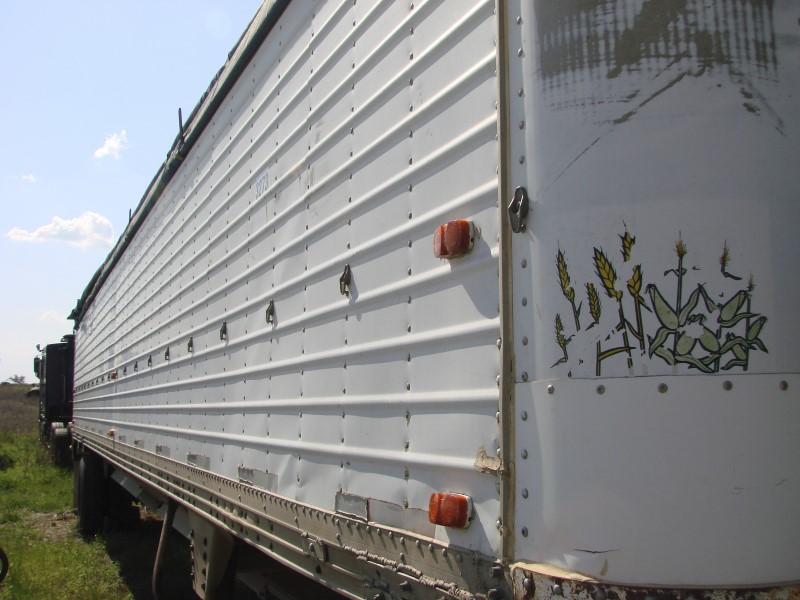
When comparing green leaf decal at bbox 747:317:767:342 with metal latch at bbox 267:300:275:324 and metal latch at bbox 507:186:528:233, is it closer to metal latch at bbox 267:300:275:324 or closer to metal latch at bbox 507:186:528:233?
metal latch at bbox 507:186:528:233

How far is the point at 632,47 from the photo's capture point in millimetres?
1833

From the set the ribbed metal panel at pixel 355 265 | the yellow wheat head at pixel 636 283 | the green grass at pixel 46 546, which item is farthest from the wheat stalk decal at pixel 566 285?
the green grass at pixel 46 546

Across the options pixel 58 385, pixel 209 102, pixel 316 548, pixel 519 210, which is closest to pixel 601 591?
pixel 519 210

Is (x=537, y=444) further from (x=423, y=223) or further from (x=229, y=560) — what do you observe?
(x=229, y=560)

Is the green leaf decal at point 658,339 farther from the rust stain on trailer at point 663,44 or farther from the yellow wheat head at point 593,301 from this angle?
the rust stain on trailer at point 663,44

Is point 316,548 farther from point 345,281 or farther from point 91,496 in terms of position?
point 91,496

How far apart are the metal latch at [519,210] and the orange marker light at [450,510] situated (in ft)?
2.32

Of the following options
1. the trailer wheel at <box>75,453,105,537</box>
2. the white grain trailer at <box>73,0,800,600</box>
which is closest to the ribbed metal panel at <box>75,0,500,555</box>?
the white grain trailer at <box>73,0,800,600</box>

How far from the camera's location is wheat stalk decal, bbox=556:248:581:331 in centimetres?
180

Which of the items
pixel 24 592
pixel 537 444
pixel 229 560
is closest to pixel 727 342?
pixel 537 444

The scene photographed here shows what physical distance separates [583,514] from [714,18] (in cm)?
115

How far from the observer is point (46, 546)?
33.3ft

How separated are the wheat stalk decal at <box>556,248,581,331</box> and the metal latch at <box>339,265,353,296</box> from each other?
45.4 inches

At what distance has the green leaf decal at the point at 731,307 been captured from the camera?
1.69 meters
